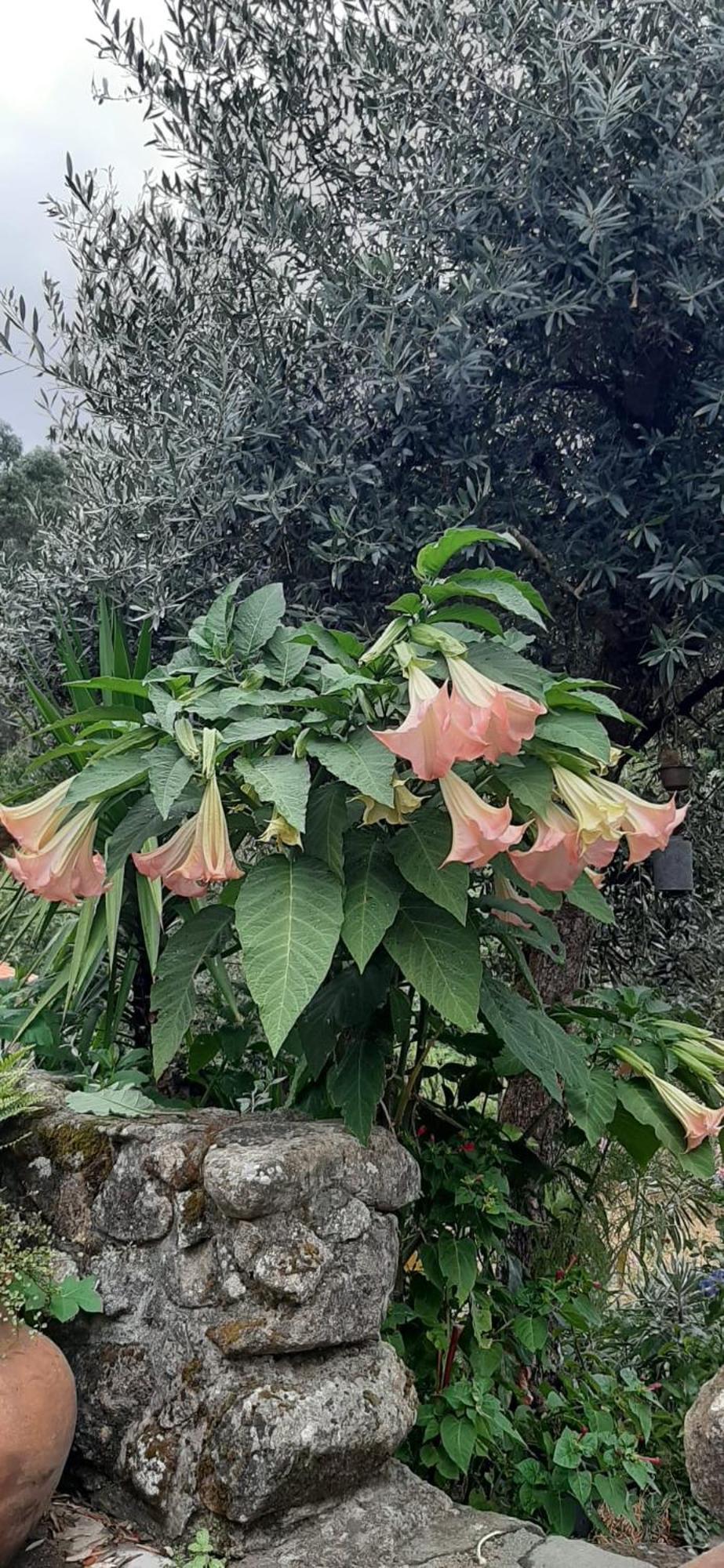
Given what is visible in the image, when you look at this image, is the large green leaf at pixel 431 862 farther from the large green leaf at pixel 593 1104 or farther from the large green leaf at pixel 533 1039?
the large green leaf at pixel 593 1104

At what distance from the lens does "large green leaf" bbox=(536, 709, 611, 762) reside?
72.2 inches

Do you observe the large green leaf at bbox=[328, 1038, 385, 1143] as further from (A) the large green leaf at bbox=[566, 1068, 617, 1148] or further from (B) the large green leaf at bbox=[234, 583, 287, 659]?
(B) the large green leaf at bbox=[234, 583, 287, 659]

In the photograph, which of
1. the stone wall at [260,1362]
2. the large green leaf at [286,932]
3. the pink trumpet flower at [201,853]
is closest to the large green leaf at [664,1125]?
the stone wall at [260,1362]

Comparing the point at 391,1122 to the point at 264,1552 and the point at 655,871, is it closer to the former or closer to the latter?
the point at 264,1552

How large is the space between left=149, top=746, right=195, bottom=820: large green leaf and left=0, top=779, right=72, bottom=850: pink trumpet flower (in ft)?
0.60

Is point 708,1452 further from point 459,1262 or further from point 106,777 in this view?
point 106,777

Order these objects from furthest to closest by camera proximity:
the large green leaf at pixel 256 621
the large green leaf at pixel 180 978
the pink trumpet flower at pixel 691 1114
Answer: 1. the pink trumpet flower at pixel 691 1114
2. the large green leaf at pixel 256 621
3. the large green leaf at pixel 180 978

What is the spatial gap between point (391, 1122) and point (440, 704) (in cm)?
105

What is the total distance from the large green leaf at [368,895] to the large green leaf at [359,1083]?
27 cm

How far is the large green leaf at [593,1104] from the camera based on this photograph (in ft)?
7.24

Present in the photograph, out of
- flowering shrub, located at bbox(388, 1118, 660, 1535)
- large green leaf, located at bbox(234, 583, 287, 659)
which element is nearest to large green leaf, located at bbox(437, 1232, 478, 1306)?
flowering shrub, located at bbox(388, 1118, 660, 1535)

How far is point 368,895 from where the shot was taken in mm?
1872

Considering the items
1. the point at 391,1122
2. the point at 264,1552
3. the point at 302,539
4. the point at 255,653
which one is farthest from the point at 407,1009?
the point at 302,539

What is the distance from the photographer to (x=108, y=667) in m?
2.80
